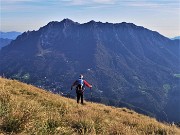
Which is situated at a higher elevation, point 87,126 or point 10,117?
point 10,117

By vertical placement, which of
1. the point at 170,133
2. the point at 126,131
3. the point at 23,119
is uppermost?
the point at 23,119

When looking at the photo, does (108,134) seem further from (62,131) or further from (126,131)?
(62,131)

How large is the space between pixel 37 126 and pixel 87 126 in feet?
7.36

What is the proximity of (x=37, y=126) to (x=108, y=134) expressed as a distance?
2853 mm

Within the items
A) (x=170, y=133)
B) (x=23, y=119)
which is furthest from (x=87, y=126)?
(x=170, y=133)

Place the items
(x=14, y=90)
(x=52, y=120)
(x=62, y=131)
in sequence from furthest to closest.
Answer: (x=14, y=90), (x=52, y=120), (x=62, y=131)

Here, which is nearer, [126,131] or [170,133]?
[126,131]

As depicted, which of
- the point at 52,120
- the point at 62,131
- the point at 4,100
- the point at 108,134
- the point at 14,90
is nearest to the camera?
the point at 62,131

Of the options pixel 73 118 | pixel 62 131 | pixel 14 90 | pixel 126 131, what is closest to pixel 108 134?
pixel 126 131

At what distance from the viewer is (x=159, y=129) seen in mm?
14336

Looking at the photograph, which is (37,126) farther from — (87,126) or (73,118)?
(73,118)

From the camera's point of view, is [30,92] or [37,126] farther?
[30,92]

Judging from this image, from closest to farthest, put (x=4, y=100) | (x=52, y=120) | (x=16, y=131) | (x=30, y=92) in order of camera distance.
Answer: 1. (x=16, y=131)
2. (x=52, y=120)
3. (x=4, y=100)
4. (x=30, y=92)

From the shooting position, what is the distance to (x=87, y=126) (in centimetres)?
1094
